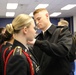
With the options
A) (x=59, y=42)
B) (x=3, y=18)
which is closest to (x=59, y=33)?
(x=59, y=42)

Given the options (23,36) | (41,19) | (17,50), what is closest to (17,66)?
(17,50)

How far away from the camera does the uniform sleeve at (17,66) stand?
128cm

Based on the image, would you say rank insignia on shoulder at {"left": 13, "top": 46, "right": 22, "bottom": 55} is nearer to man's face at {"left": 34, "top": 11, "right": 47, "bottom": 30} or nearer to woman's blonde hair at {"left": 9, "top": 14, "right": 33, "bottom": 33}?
woman's blonde hair at {"left": 9, "top": 14, "right": 33, "bottom": 33}

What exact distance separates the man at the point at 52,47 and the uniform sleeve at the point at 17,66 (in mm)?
426

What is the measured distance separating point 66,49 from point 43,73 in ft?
1.33

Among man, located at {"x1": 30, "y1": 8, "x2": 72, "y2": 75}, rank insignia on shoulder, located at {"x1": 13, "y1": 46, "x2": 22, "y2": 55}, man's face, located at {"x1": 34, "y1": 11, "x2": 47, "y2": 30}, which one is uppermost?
man's face, located at {"x1": 34, "y1": 11, "x2": 47, "y2": 30}

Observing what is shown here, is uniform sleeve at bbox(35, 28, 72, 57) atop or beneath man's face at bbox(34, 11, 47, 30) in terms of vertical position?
beneath

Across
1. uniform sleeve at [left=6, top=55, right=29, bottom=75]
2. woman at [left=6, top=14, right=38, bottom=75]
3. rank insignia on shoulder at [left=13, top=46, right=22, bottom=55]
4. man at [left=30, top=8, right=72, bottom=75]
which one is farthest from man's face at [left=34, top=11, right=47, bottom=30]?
uniform sleeve at [left=6, top=55, right=29, bottom=75]

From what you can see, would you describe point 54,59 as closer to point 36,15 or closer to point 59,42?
point 59,42

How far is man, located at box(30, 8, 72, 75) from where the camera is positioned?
1.76 m

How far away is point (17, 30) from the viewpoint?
4.81 feet

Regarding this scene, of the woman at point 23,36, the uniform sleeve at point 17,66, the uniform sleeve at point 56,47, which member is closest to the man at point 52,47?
the uniform sleeve at point 56,47

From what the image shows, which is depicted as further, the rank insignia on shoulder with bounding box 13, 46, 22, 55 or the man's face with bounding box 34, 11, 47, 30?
the man's face with bounding box 34, 11, 47, 30

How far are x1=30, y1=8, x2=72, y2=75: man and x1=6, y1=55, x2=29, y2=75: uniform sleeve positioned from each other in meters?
0.43
